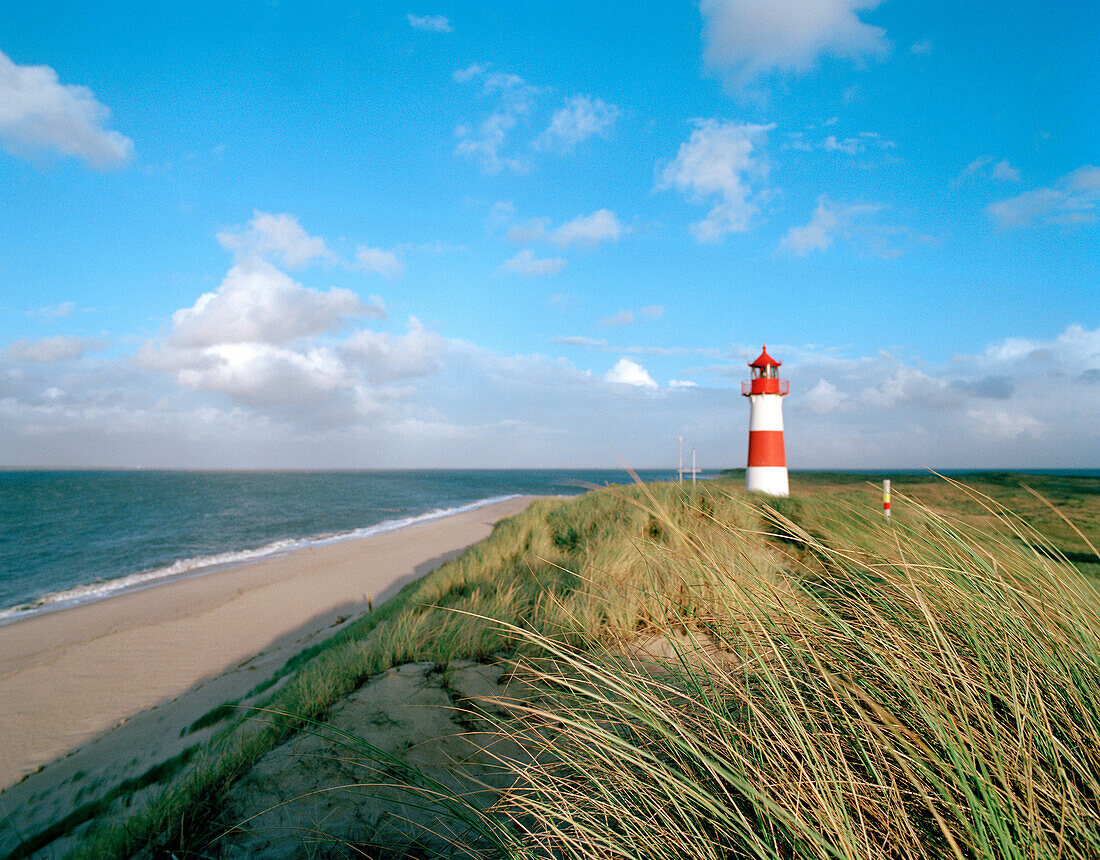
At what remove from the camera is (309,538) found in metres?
22.2

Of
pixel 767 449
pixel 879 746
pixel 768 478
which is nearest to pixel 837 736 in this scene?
pixel 879 746

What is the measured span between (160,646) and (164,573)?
8069mm

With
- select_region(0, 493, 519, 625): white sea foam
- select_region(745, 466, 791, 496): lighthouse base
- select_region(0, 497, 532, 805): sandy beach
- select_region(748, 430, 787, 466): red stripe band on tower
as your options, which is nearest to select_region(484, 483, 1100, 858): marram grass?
select_region(0, 497, 532, 805): sandy beach

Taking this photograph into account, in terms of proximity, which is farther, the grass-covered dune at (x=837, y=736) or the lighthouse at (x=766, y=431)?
the lighthouse at (x=766, y=431)

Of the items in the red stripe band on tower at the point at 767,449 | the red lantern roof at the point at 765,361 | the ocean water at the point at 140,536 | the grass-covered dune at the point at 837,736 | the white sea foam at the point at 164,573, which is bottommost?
the ocean water at the point at 140,536

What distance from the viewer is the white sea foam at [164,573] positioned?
38.8ft

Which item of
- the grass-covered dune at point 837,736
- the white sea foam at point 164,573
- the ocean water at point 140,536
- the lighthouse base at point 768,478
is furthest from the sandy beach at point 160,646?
the lighthouse base at point 768,478

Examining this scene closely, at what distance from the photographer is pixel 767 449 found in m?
12.2

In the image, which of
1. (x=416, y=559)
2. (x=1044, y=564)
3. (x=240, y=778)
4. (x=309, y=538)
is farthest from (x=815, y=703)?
(x=309, y=538)

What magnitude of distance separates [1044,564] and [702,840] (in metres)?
1.68

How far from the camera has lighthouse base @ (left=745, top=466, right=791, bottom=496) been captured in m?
12.0

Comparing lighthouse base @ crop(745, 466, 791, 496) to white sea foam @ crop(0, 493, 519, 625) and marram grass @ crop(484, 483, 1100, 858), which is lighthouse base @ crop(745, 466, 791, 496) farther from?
white sea foam @ crop(0, 493, 519, 625)

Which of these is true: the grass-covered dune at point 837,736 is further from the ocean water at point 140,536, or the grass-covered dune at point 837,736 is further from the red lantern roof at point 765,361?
the red lantern roof at point 765,361

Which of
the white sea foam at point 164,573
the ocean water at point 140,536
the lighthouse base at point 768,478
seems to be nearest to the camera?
the white sea foam at point 164,573
